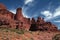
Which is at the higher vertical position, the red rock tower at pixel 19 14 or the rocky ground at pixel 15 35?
the red rock tower at pixel 19 14

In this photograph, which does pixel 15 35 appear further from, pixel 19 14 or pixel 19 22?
pixel 19 14

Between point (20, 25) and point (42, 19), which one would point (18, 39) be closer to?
point (20, 25)

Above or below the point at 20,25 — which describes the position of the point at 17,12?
above

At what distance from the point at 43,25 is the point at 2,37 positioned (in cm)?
4806

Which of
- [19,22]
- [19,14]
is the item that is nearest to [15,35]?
[19,22]

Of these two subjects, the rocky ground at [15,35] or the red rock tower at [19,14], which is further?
the red rock tower at [19,14]

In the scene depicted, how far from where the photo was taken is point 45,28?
7388cm

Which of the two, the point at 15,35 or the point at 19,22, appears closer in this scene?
the point at 15,35

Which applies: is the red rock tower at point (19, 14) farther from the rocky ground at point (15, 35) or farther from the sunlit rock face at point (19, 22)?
the rocky ground at point (15, 35)

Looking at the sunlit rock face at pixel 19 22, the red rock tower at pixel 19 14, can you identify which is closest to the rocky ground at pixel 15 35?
the sunlit rock face at pixel 19 22

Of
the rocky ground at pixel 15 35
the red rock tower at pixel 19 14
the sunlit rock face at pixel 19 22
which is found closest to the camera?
the rocky ground at pixel 15 35

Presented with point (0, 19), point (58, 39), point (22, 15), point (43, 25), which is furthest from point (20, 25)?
point (58, 39)

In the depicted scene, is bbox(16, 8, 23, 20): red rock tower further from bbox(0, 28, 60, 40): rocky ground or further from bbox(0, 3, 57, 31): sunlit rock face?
bbox(0, 28, 60, 40): rocky ground

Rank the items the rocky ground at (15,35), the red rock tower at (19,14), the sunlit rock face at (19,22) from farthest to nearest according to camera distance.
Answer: the red rock tower at (19,14) → the sunlit rock face at (19,22) → the rocky ground at (15,35)
